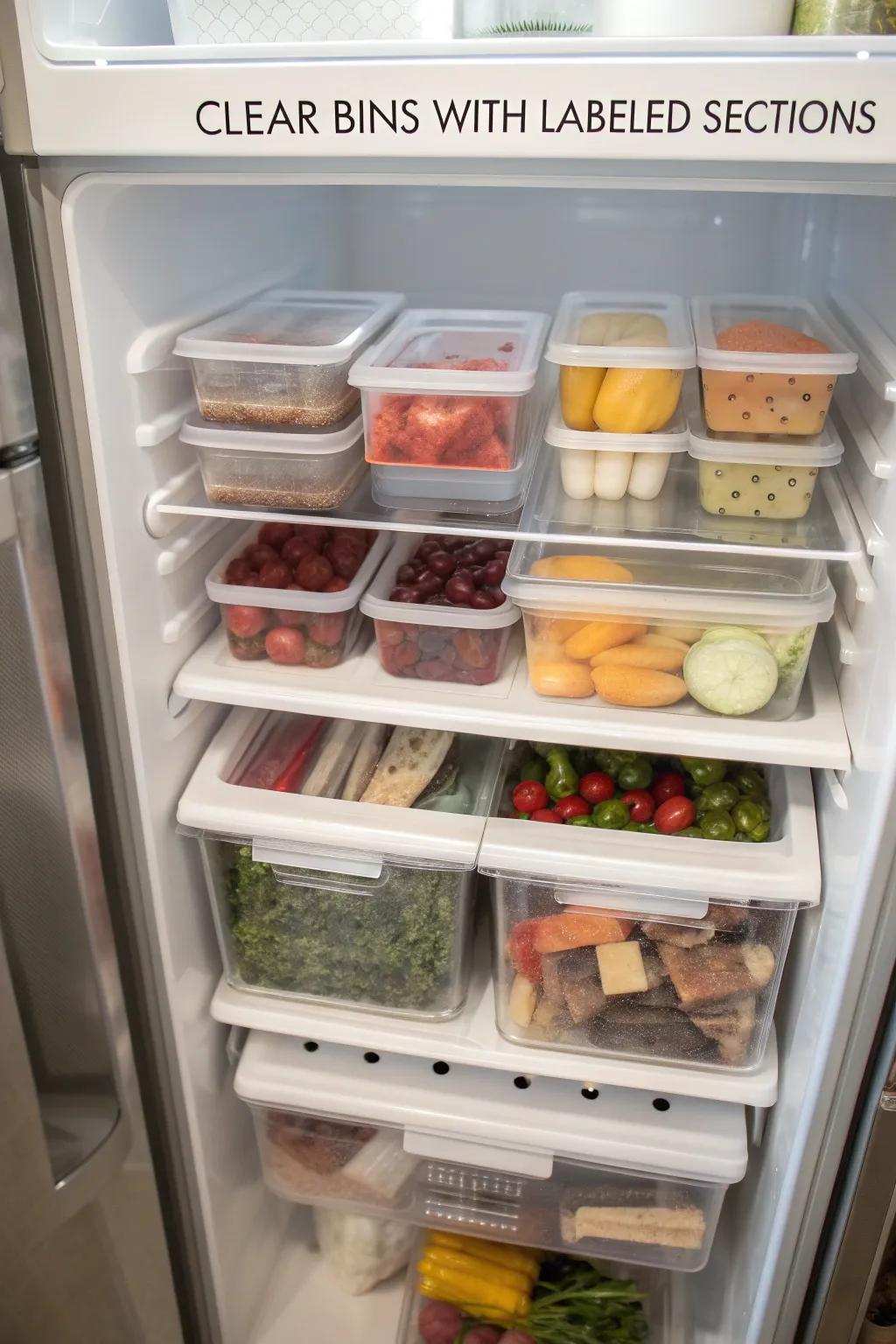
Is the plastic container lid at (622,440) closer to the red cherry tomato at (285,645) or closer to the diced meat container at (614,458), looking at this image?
the diced meat container at (614,458)

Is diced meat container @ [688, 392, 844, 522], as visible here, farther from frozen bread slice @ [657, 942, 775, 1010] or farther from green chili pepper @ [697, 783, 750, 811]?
frozen bread slice @ [657, 942, 775, 1010]

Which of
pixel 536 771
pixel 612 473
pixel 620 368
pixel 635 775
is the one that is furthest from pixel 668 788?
pixel 620 368

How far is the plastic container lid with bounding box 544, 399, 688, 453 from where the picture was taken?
3.28ft

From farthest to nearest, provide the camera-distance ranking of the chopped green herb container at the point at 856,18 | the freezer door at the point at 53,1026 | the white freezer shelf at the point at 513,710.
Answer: the white freezer shelf at the point at 513,710, the freezer door at the point at 53,1026, the chopped green herb container at the point at 856,18

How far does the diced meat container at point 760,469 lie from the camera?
0.97m

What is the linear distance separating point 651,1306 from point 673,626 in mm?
1041

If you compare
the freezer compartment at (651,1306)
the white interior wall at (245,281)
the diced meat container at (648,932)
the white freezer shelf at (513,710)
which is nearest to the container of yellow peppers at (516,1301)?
the freezer compartment at (651,1306)

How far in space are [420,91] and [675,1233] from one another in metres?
1.26

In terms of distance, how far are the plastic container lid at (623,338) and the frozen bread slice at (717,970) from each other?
605 millimetres

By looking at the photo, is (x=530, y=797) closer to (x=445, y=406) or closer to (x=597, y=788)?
(x=597, y=788)

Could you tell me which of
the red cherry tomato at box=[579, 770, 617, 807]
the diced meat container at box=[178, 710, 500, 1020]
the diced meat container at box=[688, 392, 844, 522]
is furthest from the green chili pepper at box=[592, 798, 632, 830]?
the diced meat container at box=[688, 392, 844, 522]

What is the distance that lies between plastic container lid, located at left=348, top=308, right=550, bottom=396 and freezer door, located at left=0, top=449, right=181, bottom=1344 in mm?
345

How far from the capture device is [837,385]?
121cm

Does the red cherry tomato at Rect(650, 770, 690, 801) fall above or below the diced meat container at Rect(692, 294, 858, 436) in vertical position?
below
